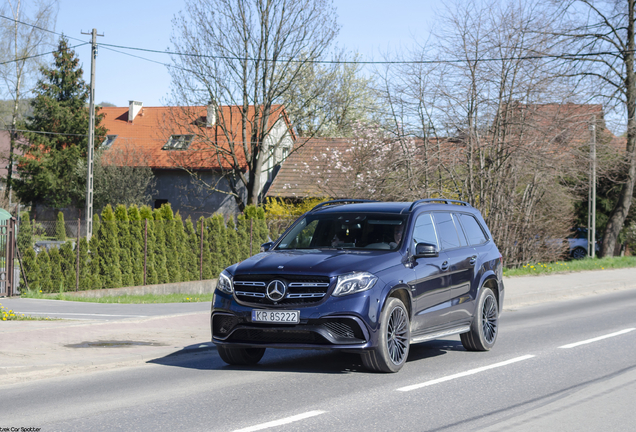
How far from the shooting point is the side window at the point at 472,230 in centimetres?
1022

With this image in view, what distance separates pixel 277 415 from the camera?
6.12 meters

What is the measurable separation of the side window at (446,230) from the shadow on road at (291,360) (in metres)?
1.39

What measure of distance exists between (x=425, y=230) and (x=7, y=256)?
12794mm

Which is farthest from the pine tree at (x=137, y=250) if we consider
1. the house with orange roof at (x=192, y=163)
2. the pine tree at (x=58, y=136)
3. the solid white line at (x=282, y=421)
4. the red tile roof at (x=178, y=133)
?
the pine tree at (x=58, y=136)

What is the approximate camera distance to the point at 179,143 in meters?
50.7

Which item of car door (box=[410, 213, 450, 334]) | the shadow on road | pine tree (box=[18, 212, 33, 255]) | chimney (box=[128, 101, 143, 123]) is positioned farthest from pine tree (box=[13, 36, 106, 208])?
car door (box=[410, 213, 450, 334])

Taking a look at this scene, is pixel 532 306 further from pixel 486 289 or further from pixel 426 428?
pixel 426 428

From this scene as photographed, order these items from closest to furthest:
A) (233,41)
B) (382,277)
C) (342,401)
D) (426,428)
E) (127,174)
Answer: (426,428) < (342,401) < (382,277) < (233,41) < (127,174)

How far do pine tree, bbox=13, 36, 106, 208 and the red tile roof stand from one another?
1.96 meters

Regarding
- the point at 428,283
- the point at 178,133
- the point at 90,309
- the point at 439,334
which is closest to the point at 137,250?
the point at 90,309

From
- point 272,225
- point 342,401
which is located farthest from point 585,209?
point 342,401

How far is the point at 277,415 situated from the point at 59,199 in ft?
169

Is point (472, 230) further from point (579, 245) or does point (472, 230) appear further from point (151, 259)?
point (579, 245)

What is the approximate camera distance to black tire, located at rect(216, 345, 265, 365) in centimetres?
865
